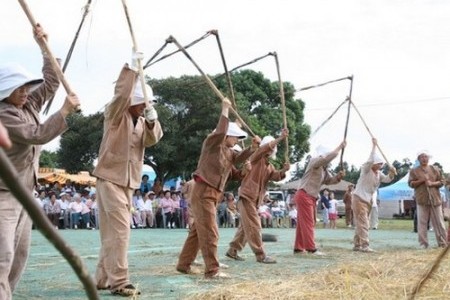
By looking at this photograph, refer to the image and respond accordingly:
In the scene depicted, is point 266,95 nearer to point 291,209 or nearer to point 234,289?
point 291,209

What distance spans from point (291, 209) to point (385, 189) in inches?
430

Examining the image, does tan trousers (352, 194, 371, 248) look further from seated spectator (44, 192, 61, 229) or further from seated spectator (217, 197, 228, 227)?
seated spectator (217, 197, 228, 227)

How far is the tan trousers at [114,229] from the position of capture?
604cm

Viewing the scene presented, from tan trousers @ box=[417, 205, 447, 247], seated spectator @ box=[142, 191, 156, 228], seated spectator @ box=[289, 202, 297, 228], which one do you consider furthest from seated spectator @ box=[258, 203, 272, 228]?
tan trousers @ box=[417, 205, 447, 247]

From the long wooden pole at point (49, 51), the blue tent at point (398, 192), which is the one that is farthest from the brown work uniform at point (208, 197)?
the blue tent at point (398, 192)

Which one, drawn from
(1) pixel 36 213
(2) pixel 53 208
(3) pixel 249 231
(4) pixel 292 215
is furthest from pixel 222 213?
(1) pixel 36 213

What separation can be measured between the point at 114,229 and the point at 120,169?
543 mm

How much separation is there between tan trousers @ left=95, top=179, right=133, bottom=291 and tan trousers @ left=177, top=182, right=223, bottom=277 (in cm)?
131

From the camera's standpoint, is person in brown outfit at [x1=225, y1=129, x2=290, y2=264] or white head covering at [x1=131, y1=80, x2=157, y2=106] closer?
white head covering at [x1=131, y1=80, x2=157, y2=106]

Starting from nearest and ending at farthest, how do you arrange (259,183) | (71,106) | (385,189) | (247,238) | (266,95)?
(71,106), (247,238), (259,183), (385,189), (266,95)

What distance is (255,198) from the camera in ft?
33.4

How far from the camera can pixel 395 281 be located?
6.25 meters

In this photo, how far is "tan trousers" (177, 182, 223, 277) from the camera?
7.36 meters

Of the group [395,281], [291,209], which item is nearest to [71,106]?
[395,281]
